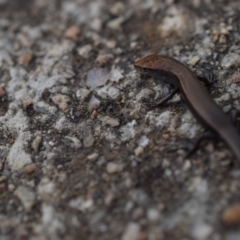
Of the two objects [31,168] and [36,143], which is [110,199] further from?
[36,143]

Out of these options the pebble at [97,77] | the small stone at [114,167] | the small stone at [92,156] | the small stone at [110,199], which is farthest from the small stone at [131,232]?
the pebble at [97,77]

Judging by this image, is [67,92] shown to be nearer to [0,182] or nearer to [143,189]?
[0,182]

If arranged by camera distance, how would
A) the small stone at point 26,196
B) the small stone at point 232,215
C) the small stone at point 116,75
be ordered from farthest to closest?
the small stone at point 116,75 < the small stone at point 26,196 < the small stone at point 232,215

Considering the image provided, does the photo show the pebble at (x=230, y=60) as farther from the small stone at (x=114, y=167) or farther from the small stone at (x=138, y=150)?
the small stone at (x=114, y=167)

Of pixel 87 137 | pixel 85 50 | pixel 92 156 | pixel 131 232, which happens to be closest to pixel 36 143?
pixel 87 137

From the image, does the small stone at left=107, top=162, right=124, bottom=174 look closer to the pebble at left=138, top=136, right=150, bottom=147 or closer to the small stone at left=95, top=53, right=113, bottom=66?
the pebble at left=138, top=136, right=150, bottom=147

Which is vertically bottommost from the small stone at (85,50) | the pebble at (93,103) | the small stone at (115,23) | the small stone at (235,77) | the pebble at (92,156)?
the small stone at (235,77)

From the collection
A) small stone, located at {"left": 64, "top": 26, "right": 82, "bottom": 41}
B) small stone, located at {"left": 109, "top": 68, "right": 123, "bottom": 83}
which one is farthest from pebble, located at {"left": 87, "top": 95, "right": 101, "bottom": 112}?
small stone, located at {"left": 64, "top": 26, "right": 82, "bottom": 41}
